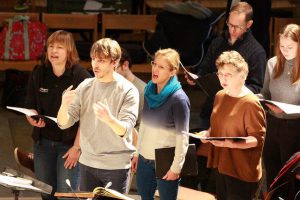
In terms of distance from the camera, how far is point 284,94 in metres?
5.84

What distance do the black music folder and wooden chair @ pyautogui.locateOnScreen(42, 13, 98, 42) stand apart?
5152mm

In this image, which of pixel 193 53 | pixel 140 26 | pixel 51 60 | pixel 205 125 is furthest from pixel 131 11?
pixel 51 60

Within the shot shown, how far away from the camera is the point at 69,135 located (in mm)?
5738

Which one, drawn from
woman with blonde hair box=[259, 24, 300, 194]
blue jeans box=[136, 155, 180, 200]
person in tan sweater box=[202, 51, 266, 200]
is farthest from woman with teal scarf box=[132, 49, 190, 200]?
woman with blonde hair box=[259, 24, 300, 194]

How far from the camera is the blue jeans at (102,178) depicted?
202 inches

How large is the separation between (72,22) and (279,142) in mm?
5071

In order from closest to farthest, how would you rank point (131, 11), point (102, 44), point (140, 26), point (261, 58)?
point (102, 44) < point (261, 58) < point (140, 26) < point (131, 11)

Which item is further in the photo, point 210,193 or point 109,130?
point 210,193

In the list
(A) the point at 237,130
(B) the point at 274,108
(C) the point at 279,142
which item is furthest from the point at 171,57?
(C) the point at 279,142

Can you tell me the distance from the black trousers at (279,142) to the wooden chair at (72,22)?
190 inches

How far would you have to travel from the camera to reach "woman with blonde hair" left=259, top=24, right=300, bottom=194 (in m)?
5.70

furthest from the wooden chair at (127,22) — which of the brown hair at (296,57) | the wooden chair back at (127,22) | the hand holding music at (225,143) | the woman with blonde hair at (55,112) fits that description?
the hand holding music at (225,143)

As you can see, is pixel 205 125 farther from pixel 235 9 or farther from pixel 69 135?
pixel 69 135

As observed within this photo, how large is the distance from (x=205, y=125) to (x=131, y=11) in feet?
17.7
